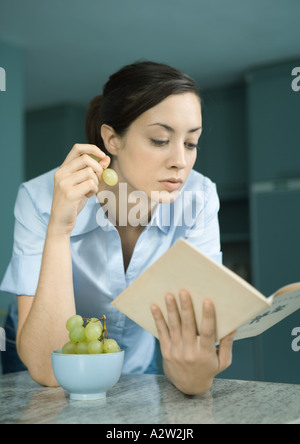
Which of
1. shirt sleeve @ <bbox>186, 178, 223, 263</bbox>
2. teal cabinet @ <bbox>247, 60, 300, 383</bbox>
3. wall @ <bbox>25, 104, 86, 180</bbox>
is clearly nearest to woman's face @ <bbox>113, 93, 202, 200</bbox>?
shirt sleeve @ <bbox>186, 178, 223, 263</bbox>

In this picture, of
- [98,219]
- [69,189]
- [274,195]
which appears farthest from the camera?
[274,195]

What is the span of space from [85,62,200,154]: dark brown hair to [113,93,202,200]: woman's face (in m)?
0.02

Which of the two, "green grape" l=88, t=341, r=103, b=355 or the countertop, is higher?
"green grape" l=88, t=341, r=103, b=355

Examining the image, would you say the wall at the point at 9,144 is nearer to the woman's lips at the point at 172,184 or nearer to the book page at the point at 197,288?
the woman's lips at the point at 172,184

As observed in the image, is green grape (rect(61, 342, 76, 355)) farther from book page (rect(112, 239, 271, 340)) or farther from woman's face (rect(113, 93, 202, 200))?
woman's face (rect(113, 93, 202, 200))

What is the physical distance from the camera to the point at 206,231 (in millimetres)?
1401

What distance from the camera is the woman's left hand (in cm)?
88

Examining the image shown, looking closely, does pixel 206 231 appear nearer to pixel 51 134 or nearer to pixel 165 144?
pixel 165 144

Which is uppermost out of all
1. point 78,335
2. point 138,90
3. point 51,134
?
point 51,134

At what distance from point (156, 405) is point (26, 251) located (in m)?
0.60

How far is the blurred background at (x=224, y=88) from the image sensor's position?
347 centimetres

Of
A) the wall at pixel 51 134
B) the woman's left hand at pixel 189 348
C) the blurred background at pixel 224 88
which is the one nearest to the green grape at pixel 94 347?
the woman's left hand at pixel 189 348

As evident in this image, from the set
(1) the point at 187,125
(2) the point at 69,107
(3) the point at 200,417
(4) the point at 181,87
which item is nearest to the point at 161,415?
(3) the point at 200,417

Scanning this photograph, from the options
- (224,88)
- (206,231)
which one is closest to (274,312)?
(206,231)
